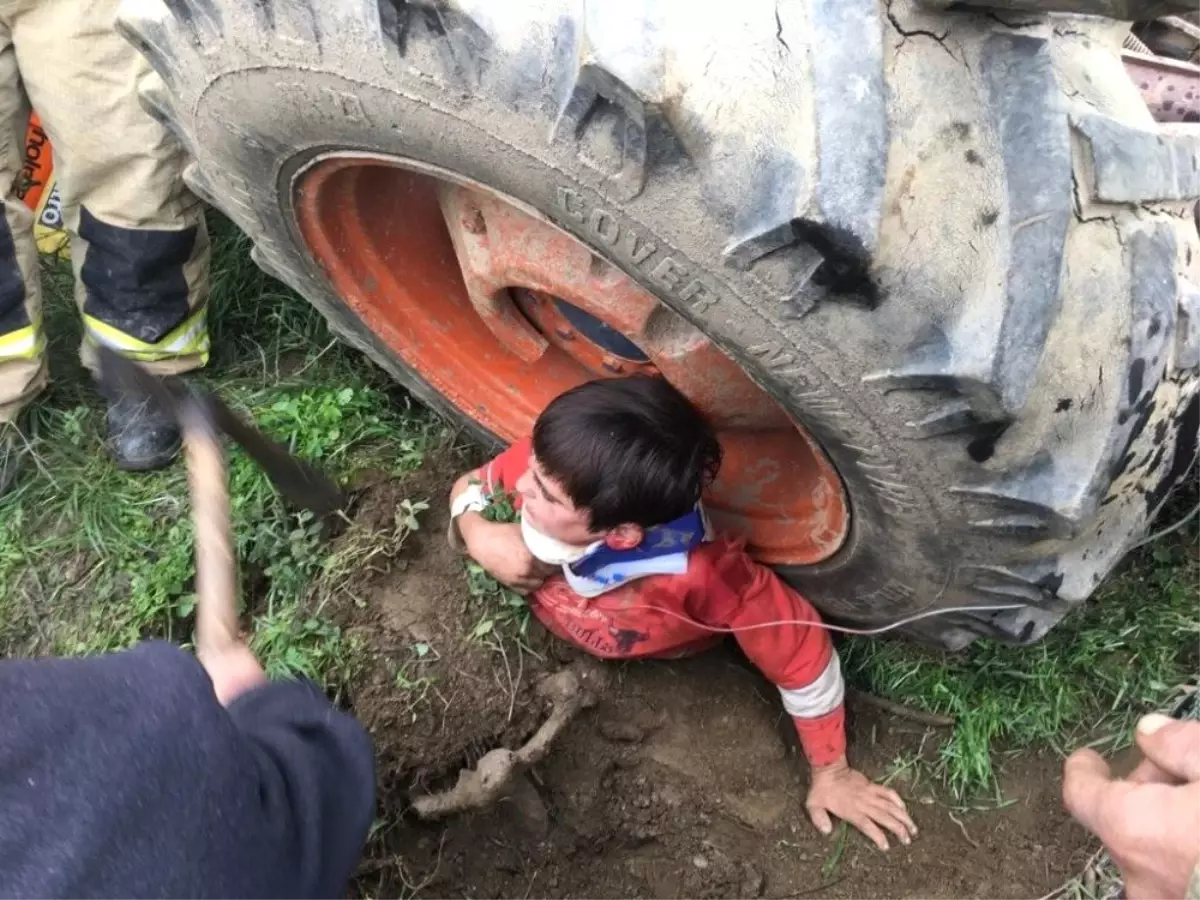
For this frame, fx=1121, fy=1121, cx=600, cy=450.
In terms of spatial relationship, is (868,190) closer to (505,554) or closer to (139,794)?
(139,794)

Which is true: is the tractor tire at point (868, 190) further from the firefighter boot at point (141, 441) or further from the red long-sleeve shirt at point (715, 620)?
the firefighter boot at point (141, 441)

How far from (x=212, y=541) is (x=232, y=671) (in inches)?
7.4

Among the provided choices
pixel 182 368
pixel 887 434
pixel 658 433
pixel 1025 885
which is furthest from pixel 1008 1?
pixel 182 368

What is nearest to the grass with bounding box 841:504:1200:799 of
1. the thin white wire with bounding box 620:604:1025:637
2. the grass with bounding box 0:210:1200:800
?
the grass with bounding box 0:210:1200:800

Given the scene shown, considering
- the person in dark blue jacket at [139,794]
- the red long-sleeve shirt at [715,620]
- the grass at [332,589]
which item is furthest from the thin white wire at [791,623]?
the person in dark blue jacket at [139,794]

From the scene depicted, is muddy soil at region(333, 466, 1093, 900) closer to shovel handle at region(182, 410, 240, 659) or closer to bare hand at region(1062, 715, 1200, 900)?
shovel handle at region(182, 410, 240, 659)

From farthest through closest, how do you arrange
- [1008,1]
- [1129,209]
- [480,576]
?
[480,576], [1129,209], [1008,1]

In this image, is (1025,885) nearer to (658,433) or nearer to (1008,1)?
(658,433)

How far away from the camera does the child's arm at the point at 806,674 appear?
1.75 metres

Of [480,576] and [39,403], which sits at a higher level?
[480,576]

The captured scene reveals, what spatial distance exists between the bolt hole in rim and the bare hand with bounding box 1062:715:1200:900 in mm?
460

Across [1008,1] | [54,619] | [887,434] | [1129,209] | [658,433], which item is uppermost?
[1008,1]

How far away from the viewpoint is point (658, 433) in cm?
159

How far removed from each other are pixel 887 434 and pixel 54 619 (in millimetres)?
1602
